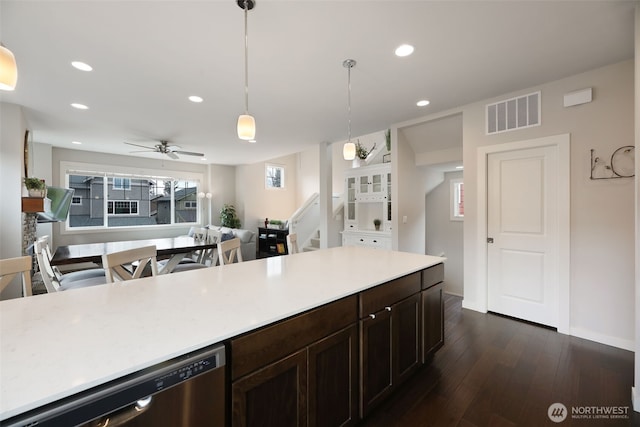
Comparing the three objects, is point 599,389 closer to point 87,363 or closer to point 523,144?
point 523,144

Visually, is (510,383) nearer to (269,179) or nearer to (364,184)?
(364,184)

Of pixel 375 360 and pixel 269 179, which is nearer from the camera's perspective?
pixel 375 360

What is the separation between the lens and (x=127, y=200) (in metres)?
7.10

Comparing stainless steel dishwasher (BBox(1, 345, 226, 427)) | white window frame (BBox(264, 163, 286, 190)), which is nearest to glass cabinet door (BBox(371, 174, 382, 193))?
stainless steel dishwasher (BBox(1, 345, 226, 427))

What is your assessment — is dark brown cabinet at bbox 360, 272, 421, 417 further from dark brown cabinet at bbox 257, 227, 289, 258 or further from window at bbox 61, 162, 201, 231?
window at bbox 61, 162, 201, 231

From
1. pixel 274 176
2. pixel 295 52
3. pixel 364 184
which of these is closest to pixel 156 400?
pixel 295 52

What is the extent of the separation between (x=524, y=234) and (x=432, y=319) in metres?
A: 1.84

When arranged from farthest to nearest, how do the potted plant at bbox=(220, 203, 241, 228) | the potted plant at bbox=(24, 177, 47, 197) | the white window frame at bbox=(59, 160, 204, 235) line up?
the potted plant at bbox=(220, 203, 241, 228) < the white window frame at bbox=(59, 160, 204, 235) < the potted plant at bbox=(24, 177, 47, 197)

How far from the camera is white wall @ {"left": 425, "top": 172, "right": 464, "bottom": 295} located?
5609 mm

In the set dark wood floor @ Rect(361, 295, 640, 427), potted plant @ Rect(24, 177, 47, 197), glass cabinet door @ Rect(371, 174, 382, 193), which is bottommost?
dark wood floor @ Rect(361, 295, 640, 427)

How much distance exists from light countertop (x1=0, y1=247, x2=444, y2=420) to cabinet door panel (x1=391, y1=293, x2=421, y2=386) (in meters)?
0.25

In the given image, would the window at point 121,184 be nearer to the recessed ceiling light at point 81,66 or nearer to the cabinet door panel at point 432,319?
the recessed ceiling light at point 81,66

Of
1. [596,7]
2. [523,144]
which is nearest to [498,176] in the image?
[523,144]

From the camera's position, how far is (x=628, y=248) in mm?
2523
